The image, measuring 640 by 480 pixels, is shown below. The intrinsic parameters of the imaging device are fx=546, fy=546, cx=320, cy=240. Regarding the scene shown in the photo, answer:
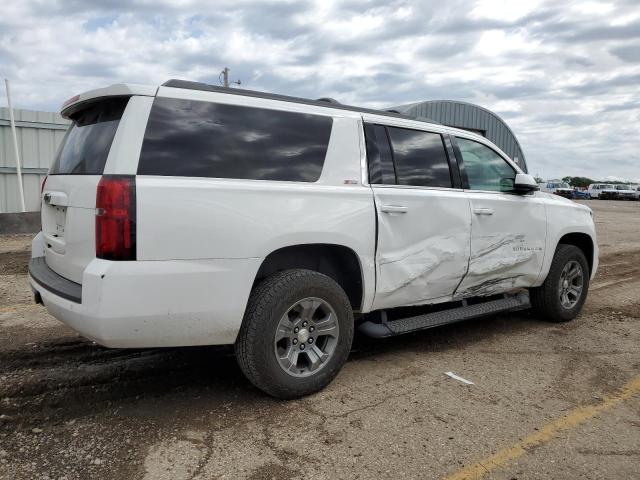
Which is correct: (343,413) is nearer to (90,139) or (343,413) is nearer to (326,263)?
(326,263)

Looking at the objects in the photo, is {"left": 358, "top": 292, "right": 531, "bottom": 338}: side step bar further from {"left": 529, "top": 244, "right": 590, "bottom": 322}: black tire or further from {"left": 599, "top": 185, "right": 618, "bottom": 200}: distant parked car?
{"left": 599, "top": 185, "right": 618, "bottom": 200}: distant parked car

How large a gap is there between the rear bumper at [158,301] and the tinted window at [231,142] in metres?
0.55

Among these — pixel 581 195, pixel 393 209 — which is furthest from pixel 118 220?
pixel 581 195

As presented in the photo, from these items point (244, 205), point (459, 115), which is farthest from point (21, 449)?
point (459, 115)

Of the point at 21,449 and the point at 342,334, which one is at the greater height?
the point at 342,334

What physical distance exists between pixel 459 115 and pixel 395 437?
1960 cm

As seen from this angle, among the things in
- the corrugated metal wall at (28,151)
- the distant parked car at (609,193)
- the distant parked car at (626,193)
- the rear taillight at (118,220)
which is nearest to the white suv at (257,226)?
the rear taillight at (118,220)

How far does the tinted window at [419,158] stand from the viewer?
425 centimetres

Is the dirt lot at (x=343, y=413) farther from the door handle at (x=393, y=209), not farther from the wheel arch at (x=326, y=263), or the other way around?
the door handle at (x=393, y=209)

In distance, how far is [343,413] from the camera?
11.3ft

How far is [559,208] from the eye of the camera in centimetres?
549

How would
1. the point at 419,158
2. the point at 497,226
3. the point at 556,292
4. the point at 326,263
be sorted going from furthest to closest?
the point at 556,292, the point at 497,226, the point at 419,158, the point at 326,263

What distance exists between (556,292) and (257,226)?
3.62m

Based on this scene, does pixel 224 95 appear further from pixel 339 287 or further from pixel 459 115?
pixel 459 115
